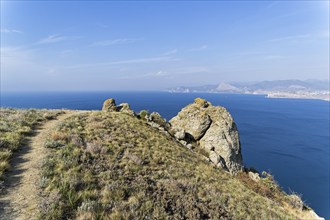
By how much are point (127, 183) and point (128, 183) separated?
77 mm

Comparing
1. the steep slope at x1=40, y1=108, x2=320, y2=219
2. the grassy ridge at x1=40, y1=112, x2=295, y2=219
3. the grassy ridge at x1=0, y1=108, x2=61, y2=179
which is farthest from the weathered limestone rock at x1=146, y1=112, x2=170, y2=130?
the grassy ridge at x1=0, y1=108, x2=61, y2=179

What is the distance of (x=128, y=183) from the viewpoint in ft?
34.3

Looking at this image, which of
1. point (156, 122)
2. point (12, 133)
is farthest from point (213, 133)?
point (12, 133)

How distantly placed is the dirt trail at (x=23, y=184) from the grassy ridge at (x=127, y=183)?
1.32 feet

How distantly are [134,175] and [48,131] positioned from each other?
835 centimetres

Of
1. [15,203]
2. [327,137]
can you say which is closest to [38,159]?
[15,203]

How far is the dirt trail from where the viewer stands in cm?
696

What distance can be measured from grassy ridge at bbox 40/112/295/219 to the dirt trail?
0.40 metres

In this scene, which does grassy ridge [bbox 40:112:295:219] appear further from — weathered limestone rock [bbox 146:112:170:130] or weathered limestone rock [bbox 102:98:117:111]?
weathered limestone rock [bbox 102:98:117:111]

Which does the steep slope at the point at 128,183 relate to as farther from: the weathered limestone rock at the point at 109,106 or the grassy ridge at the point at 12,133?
the weathered limestone rock at the point at 109,106

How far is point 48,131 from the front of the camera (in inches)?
615

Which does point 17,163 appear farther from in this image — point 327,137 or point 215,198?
point 327,137

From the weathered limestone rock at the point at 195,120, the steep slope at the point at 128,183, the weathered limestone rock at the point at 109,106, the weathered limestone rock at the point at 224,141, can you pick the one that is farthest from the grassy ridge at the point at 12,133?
the weathered limestone rock at the point at 224,141

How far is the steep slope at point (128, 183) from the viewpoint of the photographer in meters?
8.13
